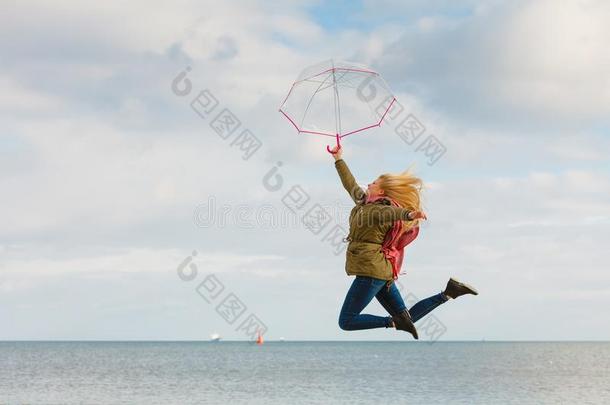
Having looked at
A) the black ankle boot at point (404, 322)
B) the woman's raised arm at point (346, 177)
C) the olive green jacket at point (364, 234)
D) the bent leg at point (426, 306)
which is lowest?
the black ankle boot at point (404, 322)

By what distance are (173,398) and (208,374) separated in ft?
78.2

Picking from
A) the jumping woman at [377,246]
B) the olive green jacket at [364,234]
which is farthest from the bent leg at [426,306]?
the olive green jacket at [364,234]

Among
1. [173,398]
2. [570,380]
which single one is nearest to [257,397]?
[173,398]

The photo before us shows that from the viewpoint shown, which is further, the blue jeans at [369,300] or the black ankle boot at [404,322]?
the black ankle boot at [404,322]

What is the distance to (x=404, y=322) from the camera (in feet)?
30.2

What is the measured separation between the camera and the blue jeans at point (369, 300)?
904 centimetres

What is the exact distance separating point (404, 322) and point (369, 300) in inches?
19.5

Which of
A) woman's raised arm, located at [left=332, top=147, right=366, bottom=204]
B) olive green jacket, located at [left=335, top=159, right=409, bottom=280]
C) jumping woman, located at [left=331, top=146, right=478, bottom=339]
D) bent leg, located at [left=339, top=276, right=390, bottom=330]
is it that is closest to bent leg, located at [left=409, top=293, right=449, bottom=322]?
jumping woman, located at [left=331, top=146, right=478, bottom=339]

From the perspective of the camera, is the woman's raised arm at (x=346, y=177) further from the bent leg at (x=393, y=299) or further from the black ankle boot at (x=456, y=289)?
the black ankle boot at (x=456, y=289)

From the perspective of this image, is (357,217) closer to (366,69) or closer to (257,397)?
(366,69)

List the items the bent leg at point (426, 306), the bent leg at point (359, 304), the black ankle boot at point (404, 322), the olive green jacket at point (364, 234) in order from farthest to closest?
the bent leg at point (426, 306), the black ankle boot at point (404, 322), the bent leg at point (359, 304), the olive green jacket at point (364, 234)

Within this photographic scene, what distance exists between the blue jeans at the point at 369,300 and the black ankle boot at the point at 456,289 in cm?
9

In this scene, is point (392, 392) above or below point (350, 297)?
above

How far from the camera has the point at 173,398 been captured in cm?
4938
